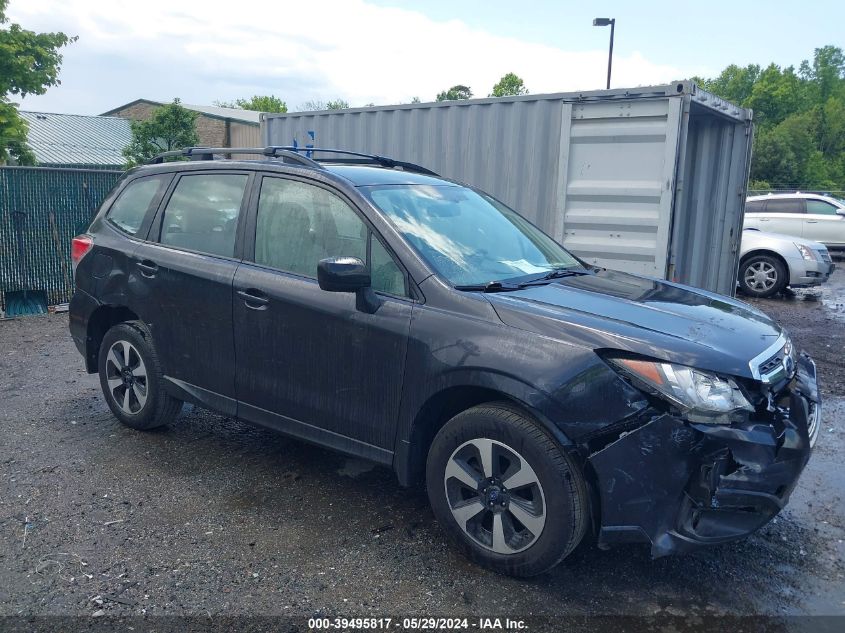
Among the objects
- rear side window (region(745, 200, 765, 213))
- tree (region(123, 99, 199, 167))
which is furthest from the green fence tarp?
rear side window (region(745, 200, 765, 213))

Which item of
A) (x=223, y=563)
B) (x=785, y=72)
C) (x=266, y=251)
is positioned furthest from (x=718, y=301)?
(x=785, y=72)

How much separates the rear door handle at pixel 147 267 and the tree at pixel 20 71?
13.1 meters

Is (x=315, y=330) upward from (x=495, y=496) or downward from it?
upward

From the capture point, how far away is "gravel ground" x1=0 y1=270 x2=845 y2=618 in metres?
3.05

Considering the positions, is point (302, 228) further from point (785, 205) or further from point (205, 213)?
point (785, 205)

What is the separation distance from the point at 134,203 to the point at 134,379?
3.93ft

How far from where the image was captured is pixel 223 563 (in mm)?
3326

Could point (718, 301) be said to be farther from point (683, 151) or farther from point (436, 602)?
point (683, 151)

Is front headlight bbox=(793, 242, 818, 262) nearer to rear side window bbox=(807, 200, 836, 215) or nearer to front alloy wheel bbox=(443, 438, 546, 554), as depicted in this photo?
rear side window bbox=(807, 200, 836, 215)

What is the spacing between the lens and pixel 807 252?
12047mm

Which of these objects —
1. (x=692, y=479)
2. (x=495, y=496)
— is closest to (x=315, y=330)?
(x=495, y=496)

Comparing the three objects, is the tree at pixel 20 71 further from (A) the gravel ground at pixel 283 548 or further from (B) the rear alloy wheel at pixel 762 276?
(B) the rear alloy wheel at pixel 762 276

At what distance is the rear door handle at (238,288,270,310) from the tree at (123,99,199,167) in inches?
713

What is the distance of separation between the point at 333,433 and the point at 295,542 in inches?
22.1
